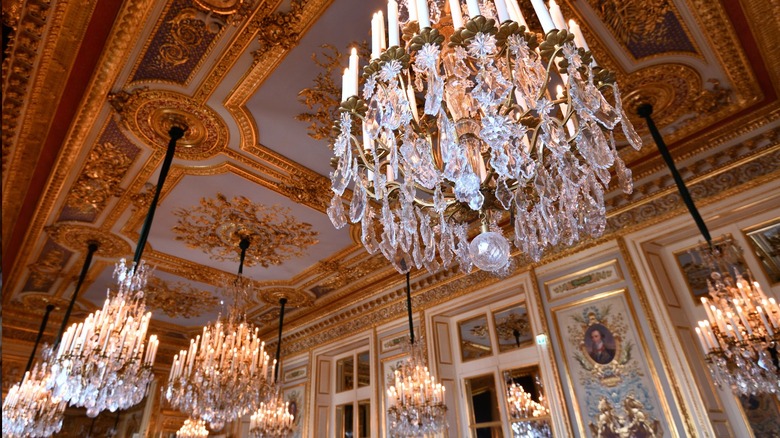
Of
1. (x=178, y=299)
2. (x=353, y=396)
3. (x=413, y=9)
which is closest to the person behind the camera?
(x=413, y=9)

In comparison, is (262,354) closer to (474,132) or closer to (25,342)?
(474,132)

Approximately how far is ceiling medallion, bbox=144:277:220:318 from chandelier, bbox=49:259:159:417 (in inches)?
144

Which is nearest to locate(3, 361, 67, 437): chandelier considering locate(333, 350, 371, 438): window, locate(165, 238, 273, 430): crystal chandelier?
locate(165, 238, 273, 430): crystal chandelier

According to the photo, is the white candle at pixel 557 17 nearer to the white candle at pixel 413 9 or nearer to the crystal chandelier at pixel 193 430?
the white candle at pixel 413 9

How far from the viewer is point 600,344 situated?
16.3ft

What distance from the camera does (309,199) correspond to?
557cm

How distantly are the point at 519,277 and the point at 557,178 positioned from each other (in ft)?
12.0

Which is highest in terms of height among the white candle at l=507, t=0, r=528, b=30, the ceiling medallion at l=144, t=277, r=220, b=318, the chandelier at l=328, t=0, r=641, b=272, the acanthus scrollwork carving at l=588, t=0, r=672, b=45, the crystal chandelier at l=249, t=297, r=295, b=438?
the ceiling medallion at l=144, t=277, r=220, b=318

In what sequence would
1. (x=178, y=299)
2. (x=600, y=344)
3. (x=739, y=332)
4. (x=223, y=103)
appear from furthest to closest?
(x=178, y=299)
(x=600, y=344)
(x=223, y=103)
(x=739, y=332)

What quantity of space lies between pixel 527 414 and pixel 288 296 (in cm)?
466

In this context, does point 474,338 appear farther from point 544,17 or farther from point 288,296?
point 544,17

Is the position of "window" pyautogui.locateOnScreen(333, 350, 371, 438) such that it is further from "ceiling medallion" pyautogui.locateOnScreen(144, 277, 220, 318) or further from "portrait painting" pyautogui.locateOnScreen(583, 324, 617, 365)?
"portrait painting" pyautogui.locateOnScreen(583, 324, 617, 365)

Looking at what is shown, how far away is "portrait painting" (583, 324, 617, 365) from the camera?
4883mm

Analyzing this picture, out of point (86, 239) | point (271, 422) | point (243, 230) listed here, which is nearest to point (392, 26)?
point (243, 230)
